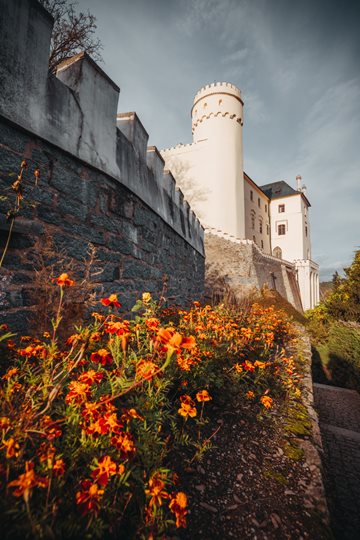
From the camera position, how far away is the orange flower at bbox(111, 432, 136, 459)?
0.84 metres

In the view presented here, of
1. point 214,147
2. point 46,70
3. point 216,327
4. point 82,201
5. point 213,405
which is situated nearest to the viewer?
point 46,70

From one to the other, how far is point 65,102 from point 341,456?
4.66 m

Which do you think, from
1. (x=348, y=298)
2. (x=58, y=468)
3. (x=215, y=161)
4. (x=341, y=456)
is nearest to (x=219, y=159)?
(x=215, y=161)

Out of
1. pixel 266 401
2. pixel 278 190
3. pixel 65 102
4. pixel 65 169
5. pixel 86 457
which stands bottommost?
pixel 266 401

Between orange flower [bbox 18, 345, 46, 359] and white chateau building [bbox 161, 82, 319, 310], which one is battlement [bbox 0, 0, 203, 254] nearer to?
orange flower [bbox 18, 345, 46, 359]

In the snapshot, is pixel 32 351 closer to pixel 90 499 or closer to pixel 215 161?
pixel 90 499

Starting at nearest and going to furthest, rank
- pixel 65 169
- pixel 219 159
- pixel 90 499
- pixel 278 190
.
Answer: pixel 90 499
pixel 65 169
pixel 219 159
pixel 278 190

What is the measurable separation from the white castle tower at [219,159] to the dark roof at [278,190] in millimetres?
16249

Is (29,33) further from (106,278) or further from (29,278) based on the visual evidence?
(106,278)

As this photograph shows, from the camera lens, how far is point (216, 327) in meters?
2.45

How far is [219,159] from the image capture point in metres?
19.5

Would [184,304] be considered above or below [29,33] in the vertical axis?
below

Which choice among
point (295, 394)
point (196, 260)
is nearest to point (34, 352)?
point (295, 394)

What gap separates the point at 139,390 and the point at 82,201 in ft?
5.15
